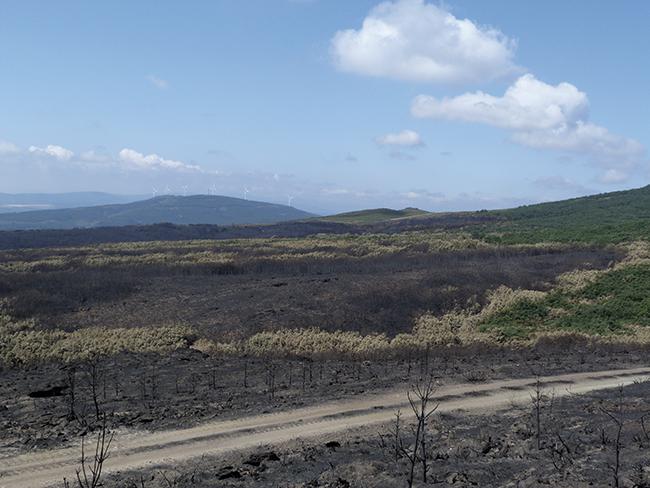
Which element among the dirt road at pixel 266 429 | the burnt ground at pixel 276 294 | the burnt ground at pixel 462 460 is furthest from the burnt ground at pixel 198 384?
the burnt ground at pixel 276 294

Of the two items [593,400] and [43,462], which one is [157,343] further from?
[593,400]

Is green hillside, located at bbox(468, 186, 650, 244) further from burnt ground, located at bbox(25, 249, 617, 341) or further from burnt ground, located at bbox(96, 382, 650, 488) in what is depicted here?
burnt ground, located at bbox(96, 382, 650, 488)

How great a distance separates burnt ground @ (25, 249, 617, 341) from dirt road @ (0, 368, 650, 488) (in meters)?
18.5

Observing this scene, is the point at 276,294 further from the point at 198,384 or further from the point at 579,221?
the point at 579,221

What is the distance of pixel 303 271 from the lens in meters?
60.9

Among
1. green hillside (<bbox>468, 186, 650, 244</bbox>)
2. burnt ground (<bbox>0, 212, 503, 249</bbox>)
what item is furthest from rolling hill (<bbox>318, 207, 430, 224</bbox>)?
green hillside (<bbox>468, 186, 650, 244</bbox>)

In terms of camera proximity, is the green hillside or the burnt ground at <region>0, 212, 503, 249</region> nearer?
the green hillside

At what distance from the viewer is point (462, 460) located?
44.8 feet

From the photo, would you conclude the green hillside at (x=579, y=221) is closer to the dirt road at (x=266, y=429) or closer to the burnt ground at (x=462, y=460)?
the dirt road at (x=266, y=429)

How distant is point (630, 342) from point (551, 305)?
1214 cm

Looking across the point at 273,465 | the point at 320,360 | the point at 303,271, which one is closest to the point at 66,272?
the point at 303,271

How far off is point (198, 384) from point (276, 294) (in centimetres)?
2288

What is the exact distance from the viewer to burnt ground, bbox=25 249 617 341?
40844 mm

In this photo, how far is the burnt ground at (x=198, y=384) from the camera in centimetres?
1800
